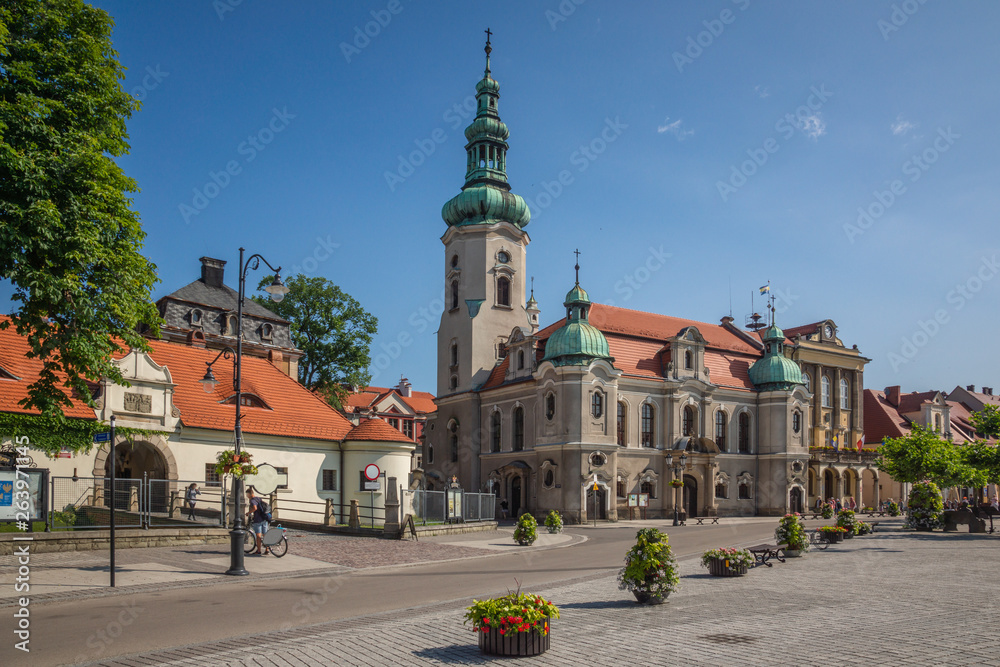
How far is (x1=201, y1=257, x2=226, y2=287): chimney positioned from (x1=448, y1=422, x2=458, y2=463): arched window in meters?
19.2

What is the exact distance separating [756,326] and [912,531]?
41.2 metres

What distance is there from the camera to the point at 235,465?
1981 centimetres

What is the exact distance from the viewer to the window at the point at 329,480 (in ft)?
116

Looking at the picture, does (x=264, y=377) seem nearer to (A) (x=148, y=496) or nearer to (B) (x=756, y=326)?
(A) (x=148, y=496)

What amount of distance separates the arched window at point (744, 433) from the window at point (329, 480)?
3218cm

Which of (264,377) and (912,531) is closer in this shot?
(912,531)

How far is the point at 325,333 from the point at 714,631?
48.9 metres

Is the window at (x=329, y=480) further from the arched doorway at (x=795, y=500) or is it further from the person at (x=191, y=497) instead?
the arched doorway at (x=795, y=500)

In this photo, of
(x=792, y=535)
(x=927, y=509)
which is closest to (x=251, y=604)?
(x=792, y=535)

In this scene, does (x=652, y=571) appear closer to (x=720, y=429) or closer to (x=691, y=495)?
(x=691, y=495)

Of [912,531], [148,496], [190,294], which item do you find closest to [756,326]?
[912,531]

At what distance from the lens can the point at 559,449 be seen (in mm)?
47438

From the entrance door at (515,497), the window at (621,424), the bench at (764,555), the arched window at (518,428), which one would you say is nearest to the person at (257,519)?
the bench at (764,555)

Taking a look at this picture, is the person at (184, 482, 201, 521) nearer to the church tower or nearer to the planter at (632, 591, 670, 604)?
the planter at (632, 591, 670, 604)
